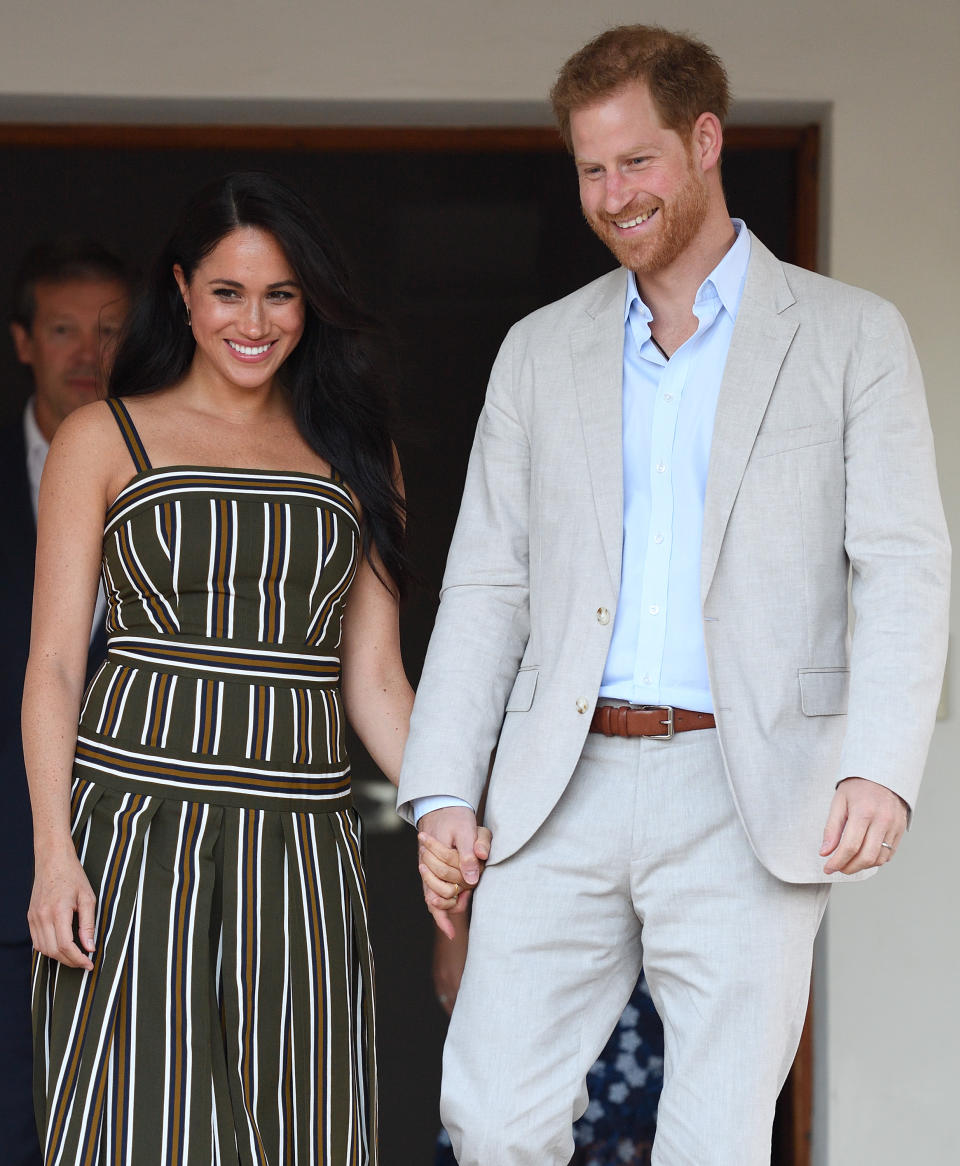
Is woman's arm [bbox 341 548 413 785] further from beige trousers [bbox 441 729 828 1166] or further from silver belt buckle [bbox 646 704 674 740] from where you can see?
silver belt buckle [bbox 646 704 674 740]

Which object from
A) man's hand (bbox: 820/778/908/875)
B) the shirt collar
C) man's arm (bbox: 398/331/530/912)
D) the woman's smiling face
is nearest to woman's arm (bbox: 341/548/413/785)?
man's arm (bbox: 398/331/530/912)

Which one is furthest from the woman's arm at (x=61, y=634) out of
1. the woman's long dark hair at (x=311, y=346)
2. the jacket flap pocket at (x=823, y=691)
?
the jacket flap pocket at (x=823, y=691)

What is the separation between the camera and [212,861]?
8.11ft

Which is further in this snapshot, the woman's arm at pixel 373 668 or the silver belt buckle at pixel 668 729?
the woman's arm at pixel 373 668

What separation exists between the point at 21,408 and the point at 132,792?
151cm

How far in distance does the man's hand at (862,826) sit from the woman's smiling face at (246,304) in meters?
1.20

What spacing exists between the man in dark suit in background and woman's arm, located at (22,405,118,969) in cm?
66

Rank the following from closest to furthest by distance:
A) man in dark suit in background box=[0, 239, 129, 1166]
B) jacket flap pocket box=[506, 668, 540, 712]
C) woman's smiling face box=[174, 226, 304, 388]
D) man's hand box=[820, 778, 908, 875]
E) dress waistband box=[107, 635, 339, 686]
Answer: man's hand box=[820, 778, 908, 875]
jacket flap pocket box=[506, 668, 540, 712]
dress waistband box=[107, 635, 339, 686]
woman's smiling face box=[174, 226, 304, 388]
man in dark suit in background box=[0, 239, 129, 1166]

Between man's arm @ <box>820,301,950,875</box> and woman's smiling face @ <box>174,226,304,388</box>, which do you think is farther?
woman's smiling face @ <box>174,226,304,388</box>

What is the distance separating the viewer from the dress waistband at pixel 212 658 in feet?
8.24

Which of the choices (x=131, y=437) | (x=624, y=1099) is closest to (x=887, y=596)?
(x=131, y=437)

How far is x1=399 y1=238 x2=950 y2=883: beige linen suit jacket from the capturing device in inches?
84.6

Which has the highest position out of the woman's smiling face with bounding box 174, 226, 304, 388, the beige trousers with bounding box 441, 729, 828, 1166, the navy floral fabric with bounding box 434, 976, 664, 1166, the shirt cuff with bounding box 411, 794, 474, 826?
the woman's smiling face with bounding box 174, 226, 304, 388

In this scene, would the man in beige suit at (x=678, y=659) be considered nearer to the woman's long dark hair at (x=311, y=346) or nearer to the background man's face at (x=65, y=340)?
the woman's long dark hair at (x=311, y=346)
